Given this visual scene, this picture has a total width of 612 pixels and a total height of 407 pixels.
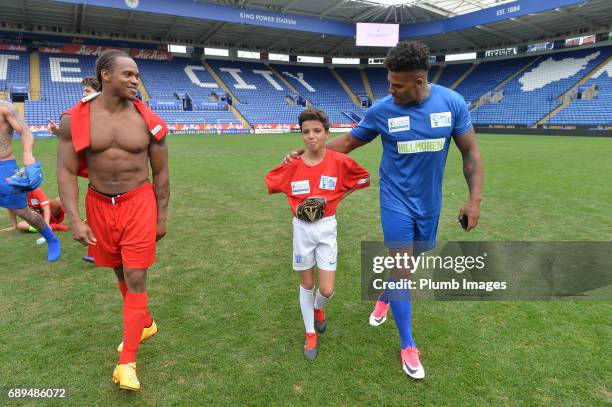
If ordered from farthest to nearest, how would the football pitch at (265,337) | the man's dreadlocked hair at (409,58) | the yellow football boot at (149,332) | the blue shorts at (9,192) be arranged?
the blue shorts at (9,192)
the yellow football boot at (149,332)
the football pitch at (265,337)
the man's dreadlocked hair at (409,58)

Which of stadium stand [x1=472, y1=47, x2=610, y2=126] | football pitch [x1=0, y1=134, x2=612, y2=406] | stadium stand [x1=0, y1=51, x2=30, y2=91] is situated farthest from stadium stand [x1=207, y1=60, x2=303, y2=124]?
football pitch [x1=0, y1=134, x2=612, y2=406]

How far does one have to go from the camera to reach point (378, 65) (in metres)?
48.4

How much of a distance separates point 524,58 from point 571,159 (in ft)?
106

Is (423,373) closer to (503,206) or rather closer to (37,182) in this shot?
(37,182)

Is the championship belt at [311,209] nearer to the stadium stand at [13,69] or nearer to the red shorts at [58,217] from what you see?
the red shorts at [58,217]

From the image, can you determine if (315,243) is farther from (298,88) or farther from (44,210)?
(298,88)

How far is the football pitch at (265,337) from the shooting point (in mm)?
2625

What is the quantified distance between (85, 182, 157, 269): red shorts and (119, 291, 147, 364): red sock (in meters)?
0.25

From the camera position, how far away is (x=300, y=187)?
3.06 metres

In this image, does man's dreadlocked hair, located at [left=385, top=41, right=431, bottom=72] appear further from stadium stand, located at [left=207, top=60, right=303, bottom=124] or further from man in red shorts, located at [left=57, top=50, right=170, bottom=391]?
stadium stand, located at [left=207, top=60, right=303, bottom=124]

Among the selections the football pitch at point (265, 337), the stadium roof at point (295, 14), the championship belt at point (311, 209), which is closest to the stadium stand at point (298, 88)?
the stadium roof at point (295, 14)

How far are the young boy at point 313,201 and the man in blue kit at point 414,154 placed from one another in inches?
8.0

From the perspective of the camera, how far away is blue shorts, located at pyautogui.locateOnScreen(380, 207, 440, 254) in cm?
289

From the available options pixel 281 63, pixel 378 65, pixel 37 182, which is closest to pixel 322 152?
pixel 37 182
